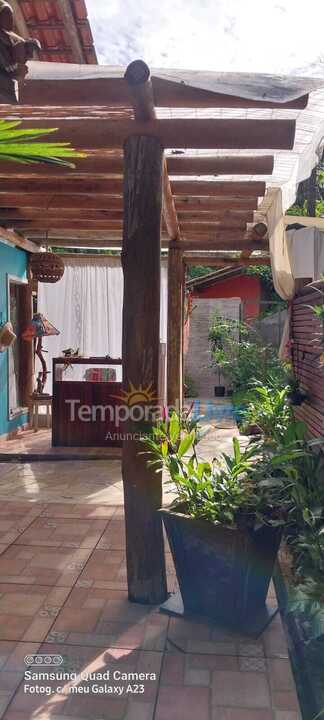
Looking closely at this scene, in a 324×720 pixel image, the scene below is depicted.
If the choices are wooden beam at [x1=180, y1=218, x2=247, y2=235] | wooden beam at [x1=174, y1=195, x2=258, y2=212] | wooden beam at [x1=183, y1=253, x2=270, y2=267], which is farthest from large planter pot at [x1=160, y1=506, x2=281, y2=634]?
wooden beam at [x1=183, y1=253, x2=270, y2=267]

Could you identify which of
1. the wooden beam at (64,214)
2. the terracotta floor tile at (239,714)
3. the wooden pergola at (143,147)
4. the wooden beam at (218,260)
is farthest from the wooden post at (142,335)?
the wooden beam at (218,260)

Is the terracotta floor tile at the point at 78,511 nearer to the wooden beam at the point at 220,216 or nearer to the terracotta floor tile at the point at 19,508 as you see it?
the terracotta floor tile at the point at 19,508

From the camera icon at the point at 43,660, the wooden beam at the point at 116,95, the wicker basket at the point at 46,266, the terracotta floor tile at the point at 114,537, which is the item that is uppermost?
the wooden beam at the point at 116,95

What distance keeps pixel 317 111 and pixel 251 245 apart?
3.82 m

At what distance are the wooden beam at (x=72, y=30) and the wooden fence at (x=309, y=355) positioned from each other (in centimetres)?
222

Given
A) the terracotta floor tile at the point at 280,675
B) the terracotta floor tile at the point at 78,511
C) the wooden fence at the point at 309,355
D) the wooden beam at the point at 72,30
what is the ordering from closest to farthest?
the terracotta floor tile at the point at 280,675 → the wooden beam at the point at 72,30 → the wooden fence at the point at 309,355 → the terracotta floor tile at the point at 78,511

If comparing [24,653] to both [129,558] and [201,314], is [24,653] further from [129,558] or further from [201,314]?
[201,314]

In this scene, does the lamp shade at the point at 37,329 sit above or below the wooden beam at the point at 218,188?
below

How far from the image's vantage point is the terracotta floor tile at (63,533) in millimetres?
3691

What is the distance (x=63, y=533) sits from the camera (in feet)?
12.8

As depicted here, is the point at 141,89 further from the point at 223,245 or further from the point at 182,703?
the point at 223,245

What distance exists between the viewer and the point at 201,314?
44.5 feet

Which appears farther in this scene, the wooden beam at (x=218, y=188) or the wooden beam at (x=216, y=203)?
the wooden beam at (x=216, y=203)

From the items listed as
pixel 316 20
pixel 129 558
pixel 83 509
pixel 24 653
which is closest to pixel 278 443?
pixel 129 558
